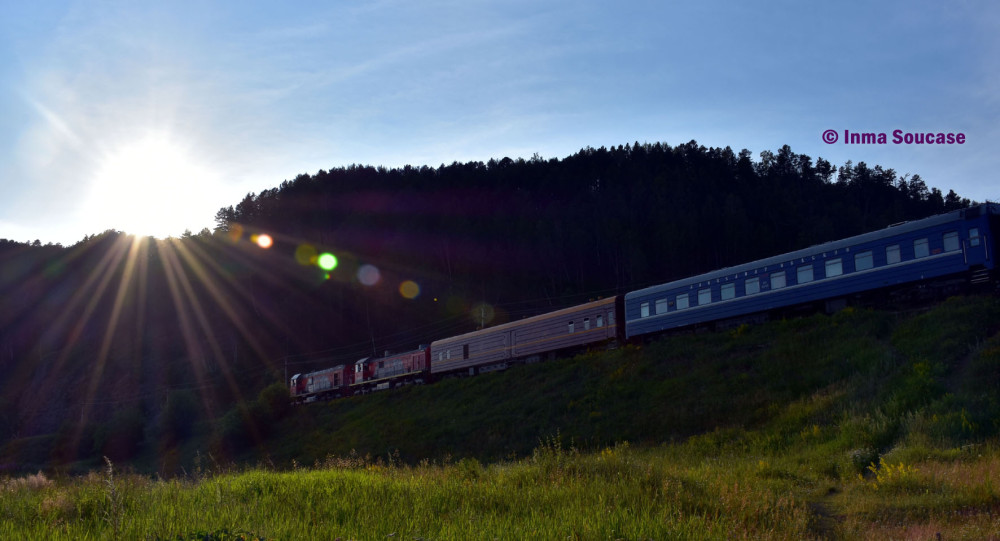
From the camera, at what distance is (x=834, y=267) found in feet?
→ 90.8

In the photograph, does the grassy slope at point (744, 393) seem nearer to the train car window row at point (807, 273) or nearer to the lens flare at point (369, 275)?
the train car window row at point (807, 273)

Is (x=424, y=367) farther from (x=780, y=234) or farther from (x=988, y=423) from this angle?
(x=780, y=234)

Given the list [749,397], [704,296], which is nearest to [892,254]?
[704,296]

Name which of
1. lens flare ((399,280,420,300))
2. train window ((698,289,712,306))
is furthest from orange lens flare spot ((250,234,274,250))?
train window ((698,289,712,306))

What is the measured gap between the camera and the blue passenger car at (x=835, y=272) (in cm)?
2411

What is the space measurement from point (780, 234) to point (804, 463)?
7111 centimetres

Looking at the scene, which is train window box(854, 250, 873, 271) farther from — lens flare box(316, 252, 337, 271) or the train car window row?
lens flare box(316, 252, 337, 271)

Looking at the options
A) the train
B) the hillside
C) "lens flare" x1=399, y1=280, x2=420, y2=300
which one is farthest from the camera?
"lens flare" x1=399, y1=280, x2=420, y2=300

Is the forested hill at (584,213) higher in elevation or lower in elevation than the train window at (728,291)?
higher

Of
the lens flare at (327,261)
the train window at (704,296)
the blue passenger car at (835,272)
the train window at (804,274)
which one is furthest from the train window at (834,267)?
the lens flare at (327,261)

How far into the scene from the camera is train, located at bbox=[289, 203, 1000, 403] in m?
24.4

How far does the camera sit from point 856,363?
→ 22641 millimetres

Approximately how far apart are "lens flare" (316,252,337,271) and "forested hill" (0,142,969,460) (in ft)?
4.03

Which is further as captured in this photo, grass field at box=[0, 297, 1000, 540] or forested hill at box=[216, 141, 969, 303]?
forested hill at box=[216, 141, 969, 303]
